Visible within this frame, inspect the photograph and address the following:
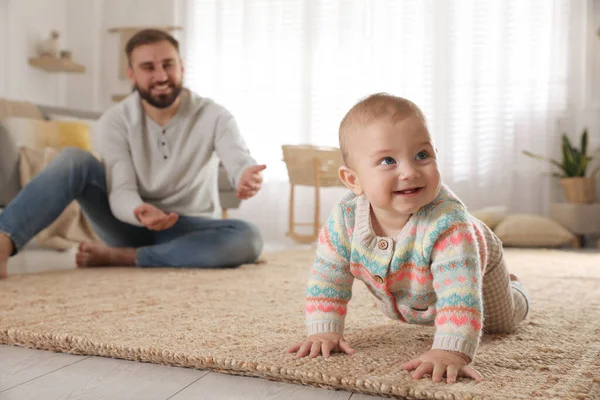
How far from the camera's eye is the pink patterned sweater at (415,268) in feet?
2.60

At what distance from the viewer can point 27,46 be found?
4316mm

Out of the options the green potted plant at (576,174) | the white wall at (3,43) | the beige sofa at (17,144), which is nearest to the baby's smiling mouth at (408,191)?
the beige sofa at (17,144)

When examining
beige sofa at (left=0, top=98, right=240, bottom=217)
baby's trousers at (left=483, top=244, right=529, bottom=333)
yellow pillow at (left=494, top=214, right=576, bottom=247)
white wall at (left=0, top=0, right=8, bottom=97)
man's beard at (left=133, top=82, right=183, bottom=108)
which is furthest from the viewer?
white wall at (left=0, top=0, right=8, bottom=97)

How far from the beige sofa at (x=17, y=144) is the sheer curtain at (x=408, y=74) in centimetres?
104

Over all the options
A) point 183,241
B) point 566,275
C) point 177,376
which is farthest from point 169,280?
point 566,275

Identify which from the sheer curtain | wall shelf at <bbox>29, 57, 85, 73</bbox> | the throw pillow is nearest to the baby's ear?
the throw pillow

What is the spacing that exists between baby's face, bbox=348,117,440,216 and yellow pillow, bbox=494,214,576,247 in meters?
2.65

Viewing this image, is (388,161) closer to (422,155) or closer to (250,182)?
(422,155)

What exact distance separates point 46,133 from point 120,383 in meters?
2.59

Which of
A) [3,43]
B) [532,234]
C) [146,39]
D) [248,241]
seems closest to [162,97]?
[146,39]

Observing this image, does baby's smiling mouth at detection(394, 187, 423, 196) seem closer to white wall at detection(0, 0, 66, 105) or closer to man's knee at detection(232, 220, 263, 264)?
man's knee at detection(232, 220, 263, 264)

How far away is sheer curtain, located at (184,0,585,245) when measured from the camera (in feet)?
Answer: 12.8

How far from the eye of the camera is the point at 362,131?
2.76 feet

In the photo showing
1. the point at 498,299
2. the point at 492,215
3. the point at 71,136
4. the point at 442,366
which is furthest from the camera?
the point at 492,215
